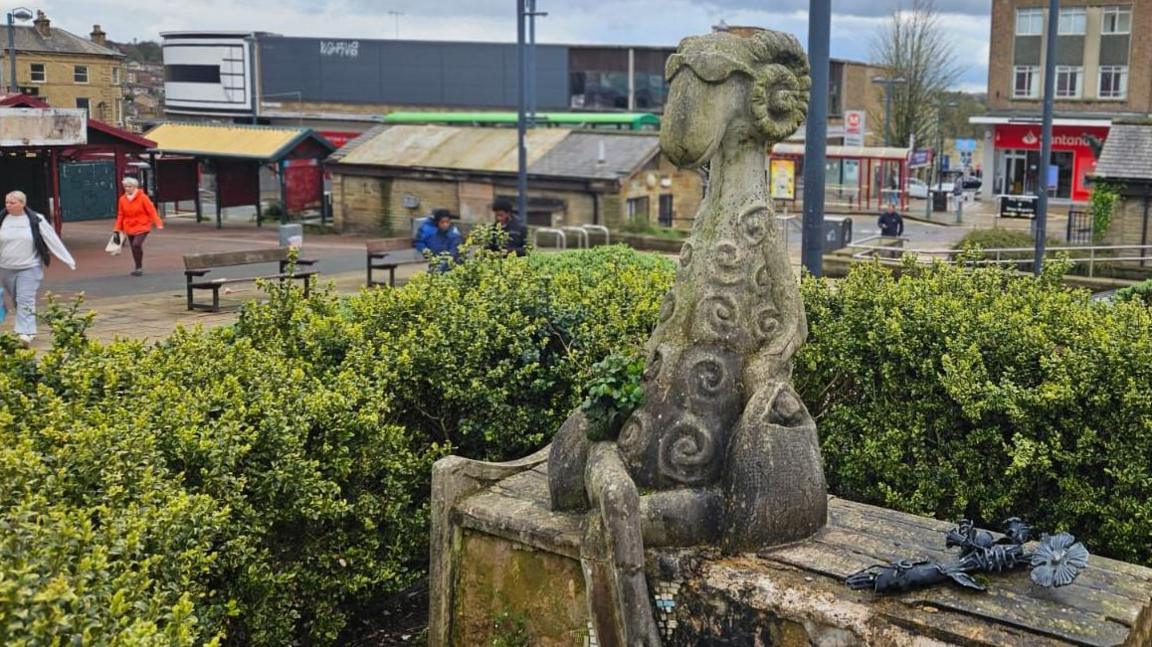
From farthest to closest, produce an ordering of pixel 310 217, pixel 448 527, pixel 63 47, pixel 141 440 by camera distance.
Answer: pixel 63 47, pixel 310 217, pixel 448 527, pixel 141 440

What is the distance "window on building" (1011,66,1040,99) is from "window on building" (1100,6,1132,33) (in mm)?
2982

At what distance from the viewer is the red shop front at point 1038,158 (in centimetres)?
4681

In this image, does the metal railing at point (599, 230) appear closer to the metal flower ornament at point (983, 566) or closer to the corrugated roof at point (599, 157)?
the corrugated roof at point (599, 157)

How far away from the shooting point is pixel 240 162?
33.1 m

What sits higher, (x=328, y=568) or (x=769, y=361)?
(x=769, y=361)

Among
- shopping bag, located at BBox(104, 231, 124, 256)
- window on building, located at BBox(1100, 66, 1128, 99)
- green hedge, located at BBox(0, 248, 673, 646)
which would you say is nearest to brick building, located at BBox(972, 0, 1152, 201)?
window on building, located at BBox(1100, 66, 1128, 99)

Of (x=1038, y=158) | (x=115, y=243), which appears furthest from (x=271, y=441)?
(x=1038, y=158)

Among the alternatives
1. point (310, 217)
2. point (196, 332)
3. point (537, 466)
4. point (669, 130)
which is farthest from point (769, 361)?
point (310, 217)

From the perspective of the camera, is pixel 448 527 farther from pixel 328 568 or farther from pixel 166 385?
pixel 166 385

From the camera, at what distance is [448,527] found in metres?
6.67

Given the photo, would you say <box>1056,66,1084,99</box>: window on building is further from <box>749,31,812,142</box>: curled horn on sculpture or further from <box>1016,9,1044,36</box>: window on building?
<box>749,31,812,142</box>: curled horn on sculpture

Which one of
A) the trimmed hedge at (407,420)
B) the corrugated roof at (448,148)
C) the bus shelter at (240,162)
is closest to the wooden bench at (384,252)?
the corrugated roof at (448,148)

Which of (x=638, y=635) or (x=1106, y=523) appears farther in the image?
(x=1106, y=523)

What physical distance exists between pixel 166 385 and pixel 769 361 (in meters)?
3.54
